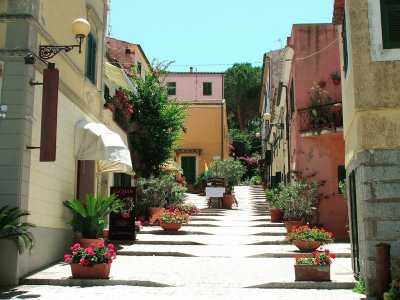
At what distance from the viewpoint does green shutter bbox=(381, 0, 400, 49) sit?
8719 millimetres

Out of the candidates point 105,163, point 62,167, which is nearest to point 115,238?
point 105,163

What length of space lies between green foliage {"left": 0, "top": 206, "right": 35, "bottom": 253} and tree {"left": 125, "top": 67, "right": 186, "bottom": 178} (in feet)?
43.1

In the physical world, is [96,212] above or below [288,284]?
above

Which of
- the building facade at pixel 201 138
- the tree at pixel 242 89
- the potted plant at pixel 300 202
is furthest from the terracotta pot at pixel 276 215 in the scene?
the tree at pixel 242 89

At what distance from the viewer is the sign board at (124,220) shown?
1532 centimetres

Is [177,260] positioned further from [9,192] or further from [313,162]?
[313,162]

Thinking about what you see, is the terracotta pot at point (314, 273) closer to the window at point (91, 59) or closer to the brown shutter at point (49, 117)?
the brown shutter at point (49, 117)

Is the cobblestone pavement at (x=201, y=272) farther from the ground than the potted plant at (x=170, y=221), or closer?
closer

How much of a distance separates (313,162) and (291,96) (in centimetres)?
361

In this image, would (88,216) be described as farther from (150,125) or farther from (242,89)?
(242,89)

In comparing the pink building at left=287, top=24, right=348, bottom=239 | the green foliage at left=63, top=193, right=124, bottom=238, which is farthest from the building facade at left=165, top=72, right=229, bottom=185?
the green foliage at left=63, top=193, right=124, bottom=238

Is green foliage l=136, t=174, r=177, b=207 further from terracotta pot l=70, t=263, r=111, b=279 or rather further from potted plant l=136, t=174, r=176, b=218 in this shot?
terracotta pot l=70, t=263, r=111, b=279

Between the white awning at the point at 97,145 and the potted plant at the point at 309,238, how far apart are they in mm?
5021

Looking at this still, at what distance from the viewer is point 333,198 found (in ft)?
59.3
